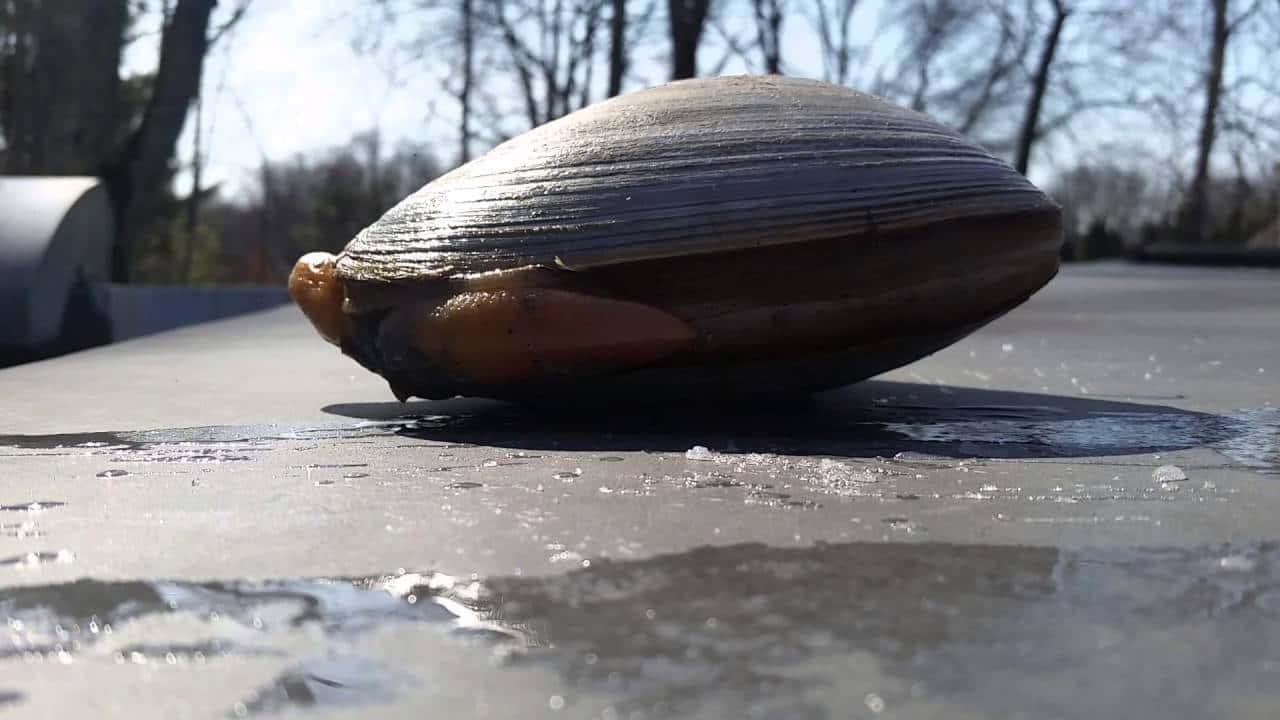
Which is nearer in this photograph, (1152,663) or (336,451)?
(1152,663)

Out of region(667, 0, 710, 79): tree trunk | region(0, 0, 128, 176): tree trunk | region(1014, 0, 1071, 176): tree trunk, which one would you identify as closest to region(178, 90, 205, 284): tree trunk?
region(0, 0, 128, 176): tree trunk

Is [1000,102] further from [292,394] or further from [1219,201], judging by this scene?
[292,394]

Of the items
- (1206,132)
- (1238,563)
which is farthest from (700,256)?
(1206,132)

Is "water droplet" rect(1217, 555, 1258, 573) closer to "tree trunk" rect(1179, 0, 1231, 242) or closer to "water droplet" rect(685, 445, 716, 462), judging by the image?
"water droplet" rect(685, 445, 716, 462)

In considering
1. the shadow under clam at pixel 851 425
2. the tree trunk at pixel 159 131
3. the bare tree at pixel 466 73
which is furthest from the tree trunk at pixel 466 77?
the shadow under clam at pixel 851 425

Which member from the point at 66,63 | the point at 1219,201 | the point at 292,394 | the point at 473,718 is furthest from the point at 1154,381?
the point at 1219,201
